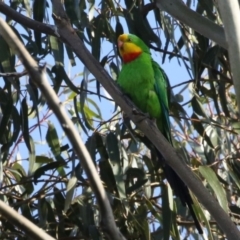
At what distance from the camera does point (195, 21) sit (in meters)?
1.83

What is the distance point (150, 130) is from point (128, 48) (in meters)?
1.02

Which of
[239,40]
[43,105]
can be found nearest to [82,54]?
[239,40]

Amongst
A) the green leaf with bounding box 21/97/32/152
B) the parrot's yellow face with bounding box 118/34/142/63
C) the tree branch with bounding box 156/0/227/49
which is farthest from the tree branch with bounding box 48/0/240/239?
the parrot's yellow face with bounding box 118/34/142/63

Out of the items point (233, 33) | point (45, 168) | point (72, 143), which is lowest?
point (72, 143)

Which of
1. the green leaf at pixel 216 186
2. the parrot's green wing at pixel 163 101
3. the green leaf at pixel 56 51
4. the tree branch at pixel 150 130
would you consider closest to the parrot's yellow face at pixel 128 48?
the parrot's green wing at pixel 163 101

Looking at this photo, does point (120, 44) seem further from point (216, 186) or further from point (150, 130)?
point (150, 130)

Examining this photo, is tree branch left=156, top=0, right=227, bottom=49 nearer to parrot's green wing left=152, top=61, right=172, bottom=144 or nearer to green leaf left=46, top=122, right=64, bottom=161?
parrot's green wing left=152, top=61, right=172, bottom=144

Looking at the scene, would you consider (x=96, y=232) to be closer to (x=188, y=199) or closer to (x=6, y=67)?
(x=188, y=199)

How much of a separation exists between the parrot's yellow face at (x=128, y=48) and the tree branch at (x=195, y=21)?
0.72 metres

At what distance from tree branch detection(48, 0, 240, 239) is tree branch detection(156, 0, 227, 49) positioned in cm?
26

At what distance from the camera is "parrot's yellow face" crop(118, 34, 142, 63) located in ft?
8.91

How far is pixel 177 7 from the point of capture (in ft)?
6.23

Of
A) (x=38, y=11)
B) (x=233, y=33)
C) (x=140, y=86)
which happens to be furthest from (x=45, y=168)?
(x=233, y=33)

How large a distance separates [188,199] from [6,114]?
736 millimetres
